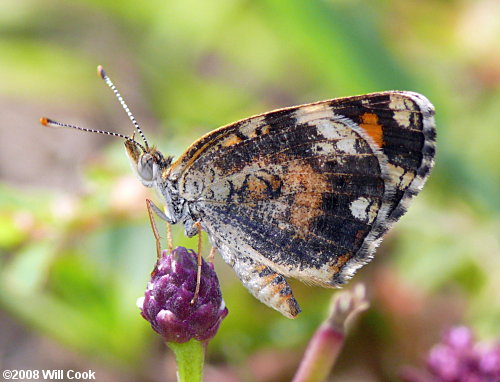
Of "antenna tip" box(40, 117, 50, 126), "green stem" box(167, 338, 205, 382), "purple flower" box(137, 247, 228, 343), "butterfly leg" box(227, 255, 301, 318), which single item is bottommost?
"green stem" box(167, 338, 205, 382)

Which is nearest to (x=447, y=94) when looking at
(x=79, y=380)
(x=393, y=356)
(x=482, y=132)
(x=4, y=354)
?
(x=482, y=132)

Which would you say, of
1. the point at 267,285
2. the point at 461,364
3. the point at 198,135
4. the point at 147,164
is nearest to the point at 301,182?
the point at 267,285

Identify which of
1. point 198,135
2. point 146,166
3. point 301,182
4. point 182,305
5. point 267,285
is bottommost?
point 182,305

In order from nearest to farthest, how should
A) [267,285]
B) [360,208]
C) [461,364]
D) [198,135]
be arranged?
1. [267,285]
2. [360,208]
3. [461,364]
4. [198,135]

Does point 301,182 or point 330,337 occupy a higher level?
point 301,182

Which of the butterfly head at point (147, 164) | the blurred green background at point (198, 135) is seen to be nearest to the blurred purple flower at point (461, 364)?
the blurred green background at point (198, 135)

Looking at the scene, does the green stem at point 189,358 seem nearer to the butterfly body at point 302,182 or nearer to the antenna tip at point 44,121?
the butterfly body at point 302,182

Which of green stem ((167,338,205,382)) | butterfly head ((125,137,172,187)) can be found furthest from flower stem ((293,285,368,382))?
A: butterfly head ((125,137,172,187))

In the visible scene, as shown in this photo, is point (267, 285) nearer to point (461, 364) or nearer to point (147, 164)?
point (147, 164)

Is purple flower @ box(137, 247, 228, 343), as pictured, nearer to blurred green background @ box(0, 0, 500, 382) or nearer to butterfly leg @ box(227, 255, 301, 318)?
butterfly leg @ box(227, 255, 301, 318)
